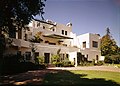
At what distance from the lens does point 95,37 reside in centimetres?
5372

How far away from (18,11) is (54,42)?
3136cm

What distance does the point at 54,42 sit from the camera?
49562 mm

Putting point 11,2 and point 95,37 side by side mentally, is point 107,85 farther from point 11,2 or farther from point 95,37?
point 95,37

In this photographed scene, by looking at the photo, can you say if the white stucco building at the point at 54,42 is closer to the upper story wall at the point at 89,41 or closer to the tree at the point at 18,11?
the upper story wall at the point at 89,41

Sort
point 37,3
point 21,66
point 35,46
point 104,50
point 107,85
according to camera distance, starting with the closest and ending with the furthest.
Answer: point 107,85, point 37,3, point 21,66, point 35,46, point 104,50

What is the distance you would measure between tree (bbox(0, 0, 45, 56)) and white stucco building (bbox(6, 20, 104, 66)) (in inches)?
419

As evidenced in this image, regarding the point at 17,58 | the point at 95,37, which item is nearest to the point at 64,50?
the point at 95,37

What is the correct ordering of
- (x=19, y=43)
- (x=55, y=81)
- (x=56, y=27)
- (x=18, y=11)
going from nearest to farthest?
(x=55, y=81), (x=18, y=11), (x=19, y=43), (x=56, y=27)

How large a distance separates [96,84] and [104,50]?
141 ft

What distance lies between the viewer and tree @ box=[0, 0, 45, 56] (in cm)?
1694

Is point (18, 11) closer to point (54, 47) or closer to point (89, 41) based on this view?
point (54, 47)

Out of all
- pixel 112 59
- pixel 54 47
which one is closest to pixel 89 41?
pixel 112 59

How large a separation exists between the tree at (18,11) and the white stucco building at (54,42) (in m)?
10.6

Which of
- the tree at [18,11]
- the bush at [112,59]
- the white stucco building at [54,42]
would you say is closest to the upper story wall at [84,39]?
the white stucco building at [54,42]
